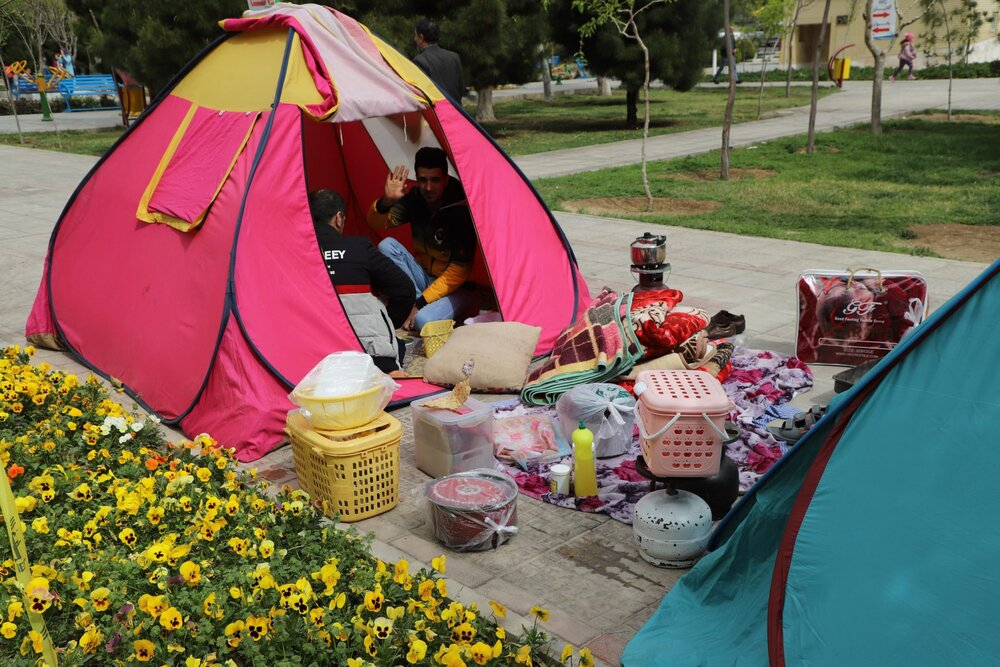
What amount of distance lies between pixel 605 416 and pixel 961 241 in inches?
237

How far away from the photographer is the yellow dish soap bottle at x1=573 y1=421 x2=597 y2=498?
4.17 metres

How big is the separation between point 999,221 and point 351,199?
22.3ft

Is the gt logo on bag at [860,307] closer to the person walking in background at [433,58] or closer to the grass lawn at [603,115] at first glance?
the person walking in background at [433,58]

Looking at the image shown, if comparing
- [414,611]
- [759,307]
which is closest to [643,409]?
[414,611]

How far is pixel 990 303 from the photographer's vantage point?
2.67m

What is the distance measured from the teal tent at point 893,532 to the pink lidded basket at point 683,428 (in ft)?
1.42

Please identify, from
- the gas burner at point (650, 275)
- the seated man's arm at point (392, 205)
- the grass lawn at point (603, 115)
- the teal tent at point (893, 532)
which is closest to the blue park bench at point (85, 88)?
the grass lawn at point (603, 115)

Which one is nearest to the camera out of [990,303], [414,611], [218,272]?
[990,303]

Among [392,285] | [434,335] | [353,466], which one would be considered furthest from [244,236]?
[353,466]

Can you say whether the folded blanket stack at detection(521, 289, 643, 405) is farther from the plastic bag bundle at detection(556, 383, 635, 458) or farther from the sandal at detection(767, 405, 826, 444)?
the sandal at detection(767, 405, 826, 444)

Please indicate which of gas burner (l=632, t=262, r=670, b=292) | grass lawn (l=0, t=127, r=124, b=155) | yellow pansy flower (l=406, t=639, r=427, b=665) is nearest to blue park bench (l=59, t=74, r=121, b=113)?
grass lawn (l=0, t=127, r=124, b=155)

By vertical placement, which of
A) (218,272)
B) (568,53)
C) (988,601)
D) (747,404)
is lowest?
(747,404)

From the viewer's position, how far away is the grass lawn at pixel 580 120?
19125mm

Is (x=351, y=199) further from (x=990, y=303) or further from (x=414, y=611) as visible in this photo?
(x=990, y=303)
